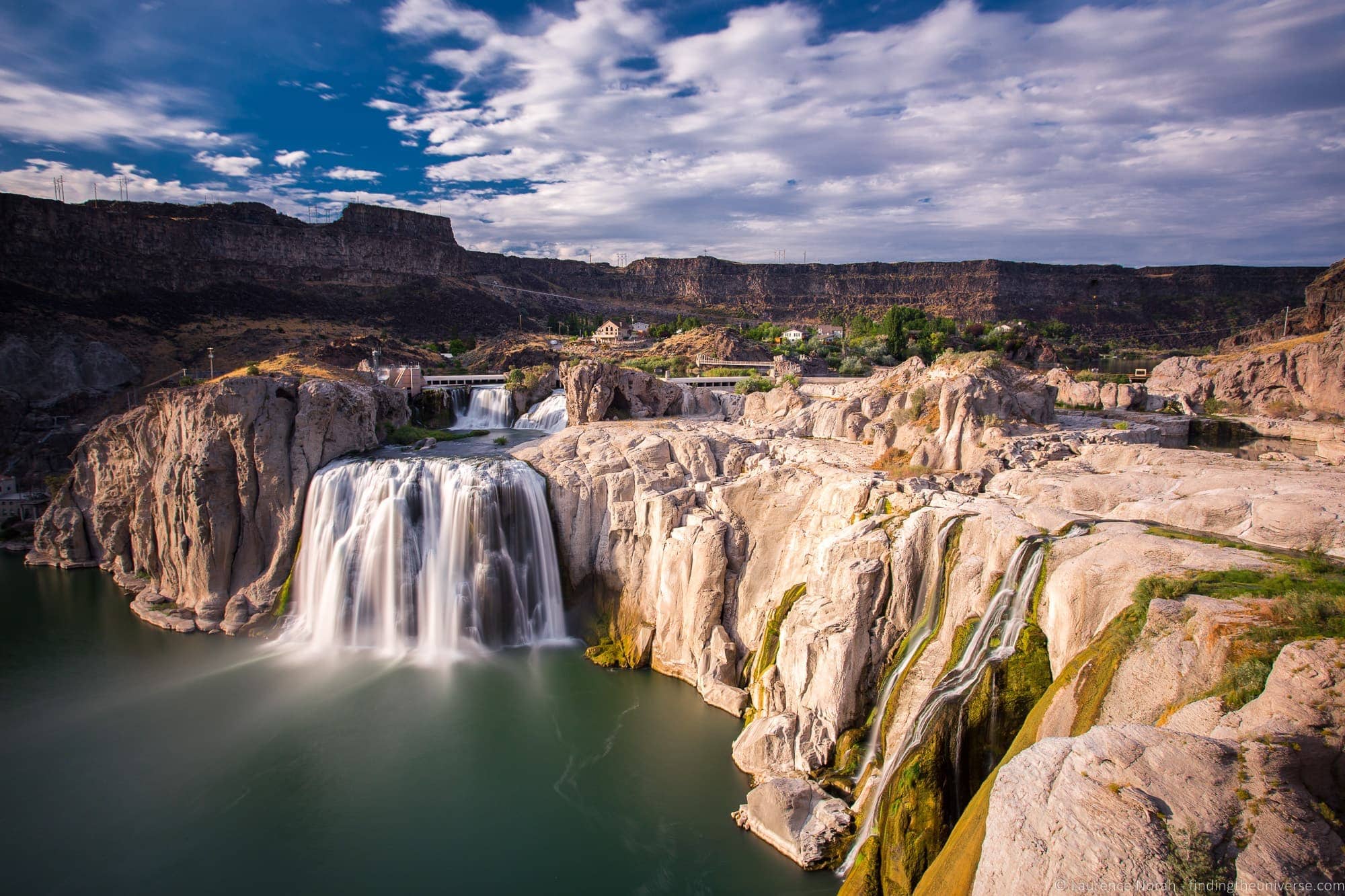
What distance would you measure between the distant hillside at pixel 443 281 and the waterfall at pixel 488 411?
41.0 metres

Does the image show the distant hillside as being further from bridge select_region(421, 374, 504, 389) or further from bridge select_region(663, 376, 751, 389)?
bridge select_region(663, 376, 751, 389)

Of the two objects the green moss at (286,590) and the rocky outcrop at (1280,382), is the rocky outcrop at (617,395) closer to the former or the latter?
the green moss at (286,590)

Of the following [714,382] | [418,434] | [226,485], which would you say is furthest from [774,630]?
[714,382]

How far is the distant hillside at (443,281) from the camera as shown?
65625 mm

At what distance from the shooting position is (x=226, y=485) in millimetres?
24578

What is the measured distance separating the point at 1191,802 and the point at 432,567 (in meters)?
20.8

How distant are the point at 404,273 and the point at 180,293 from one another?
105 ft

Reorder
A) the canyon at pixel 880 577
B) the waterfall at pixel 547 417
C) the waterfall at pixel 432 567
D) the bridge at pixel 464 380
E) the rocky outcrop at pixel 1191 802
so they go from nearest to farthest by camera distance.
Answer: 1. the rocky outcrop at pixel 1191 802
2. the canyon at pixel 880 577
3. the waterfall at pixel 432 567
4. the waterfall at pixel 547 417
5. the bridge at pixel 464 380

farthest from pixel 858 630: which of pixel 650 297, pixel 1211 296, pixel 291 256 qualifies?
pixel 1211 296

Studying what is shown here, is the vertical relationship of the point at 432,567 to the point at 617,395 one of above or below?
below

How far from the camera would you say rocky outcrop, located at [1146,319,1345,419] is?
31.8 m

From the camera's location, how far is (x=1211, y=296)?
114m

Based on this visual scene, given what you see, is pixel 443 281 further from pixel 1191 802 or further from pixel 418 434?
pixel 1191 802

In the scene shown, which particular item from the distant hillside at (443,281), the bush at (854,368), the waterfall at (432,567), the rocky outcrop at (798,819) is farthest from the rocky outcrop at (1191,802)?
the distant hillside at (443,281)
